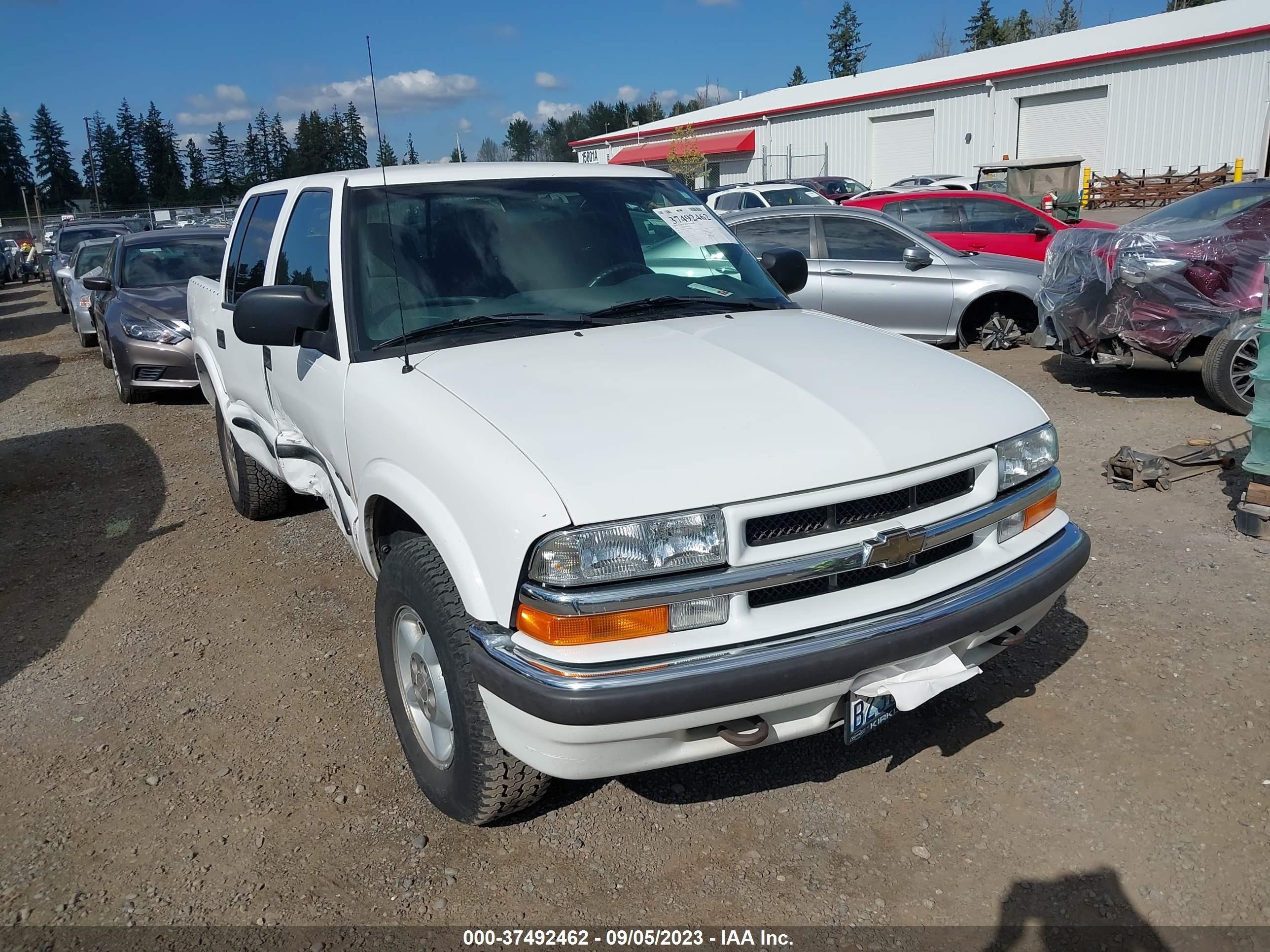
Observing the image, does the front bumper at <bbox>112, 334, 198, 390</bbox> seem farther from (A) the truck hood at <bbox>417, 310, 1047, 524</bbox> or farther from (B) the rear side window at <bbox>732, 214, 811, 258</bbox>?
(A) the truck hood at <bbox>417, 310, 1047, 524</bbox>

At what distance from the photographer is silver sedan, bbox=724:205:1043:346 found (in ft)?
31.0

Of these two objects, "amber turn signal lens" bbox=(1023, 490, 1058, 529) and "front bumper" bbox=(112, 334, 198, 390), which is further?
"front bumper" bbox=(112, 334, 198, 390)

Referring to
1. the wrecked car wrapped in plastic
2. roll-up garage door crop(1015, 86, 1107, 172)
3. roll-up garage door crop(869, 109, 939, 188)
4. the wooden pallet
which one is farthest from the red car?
roll-up garage door crop(869, 109, 939, 188)

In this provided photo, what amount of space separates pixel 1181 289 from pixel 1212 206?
0.93 metres

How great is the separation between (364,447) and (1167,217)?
6955mm

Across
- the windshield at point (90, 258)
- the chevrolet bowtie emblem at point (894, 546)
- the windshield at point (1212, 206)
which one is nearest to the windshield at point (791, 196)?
the windshield at point (90, 258)

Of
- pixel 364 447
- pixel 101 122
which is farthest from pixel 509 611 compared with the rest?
pixel 101 122

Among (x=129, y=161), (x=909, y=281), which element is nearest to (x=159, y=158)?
(x=129, y=161)

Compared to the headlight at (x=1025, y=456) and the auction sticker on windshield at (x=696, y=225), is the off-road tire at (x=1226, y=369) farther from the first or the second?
the headlight at (x=1025, y=456)

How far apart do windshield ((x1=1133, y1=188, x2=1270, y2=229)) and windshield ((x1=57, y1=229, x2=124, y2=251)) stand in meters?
19.4

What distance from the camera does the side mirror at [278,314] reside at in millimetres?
3314

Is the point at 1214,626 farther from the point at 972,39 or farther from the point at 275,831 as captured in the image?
the point at 972,39

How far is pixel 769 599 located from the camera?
249 cm

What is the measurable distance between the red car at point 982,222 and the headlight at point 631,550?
10.4 meters
